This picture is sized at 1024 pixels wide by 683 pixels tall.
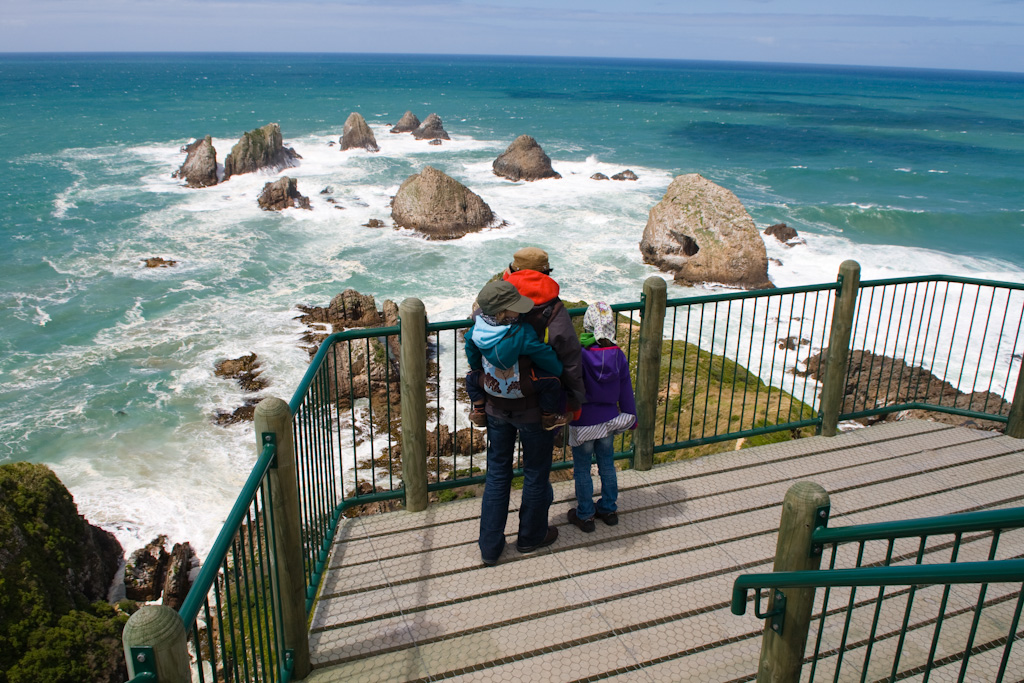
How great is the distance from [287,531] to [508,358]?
162 centimetres

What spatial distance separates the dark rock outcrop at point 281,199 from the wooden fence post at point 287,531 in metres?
38.3

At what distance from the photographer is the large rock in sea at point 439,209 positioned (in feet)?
115

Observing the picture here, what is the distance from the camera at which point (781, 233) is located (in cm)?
3612

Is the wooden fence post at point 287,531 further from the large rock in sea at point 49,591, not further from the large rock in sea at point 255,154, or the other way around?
the large rock in sea at point 255,154

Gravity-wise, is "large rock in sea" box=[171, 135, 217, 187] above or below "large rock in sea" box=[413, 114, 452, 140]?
below

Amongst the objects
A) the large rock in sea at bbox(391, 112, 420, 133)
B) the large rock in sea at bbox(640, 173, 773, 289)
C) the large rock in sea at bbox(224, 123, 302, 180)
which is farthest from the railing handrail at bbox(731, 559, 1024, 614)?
the large rock in sea at bbox(391, 112, 420, 133)

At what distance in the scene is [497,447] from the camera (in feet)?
16.9

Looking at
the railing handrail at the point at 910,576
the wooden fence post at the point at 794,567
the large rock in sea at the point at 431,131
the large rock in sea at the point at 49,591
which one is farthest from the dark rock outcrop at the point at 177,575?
the large rock in sea at the point at 431,131

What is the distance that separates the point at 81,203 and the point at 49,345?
22.1 m

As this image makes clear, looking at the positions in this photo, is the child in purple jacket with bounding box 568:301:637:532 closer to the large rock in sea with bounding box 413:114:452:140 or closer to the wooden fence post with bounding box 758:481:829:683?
the wooden fence post with bounding box 758:481:829:683

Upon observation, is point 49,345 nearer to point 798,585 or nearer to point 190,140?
point 798,585

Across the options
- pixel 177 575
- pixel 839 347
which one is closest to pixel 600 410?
pixel 839 347

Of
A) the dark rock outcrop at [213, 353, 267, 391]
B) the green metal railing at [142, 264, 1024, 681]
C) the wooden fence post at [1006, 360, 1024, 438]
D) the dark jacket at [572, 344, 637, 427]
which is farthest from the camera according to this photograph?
the dark rock outcrop at [213, 353, 267, 391]

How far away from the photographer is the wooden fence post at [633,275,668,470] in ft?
20.1
